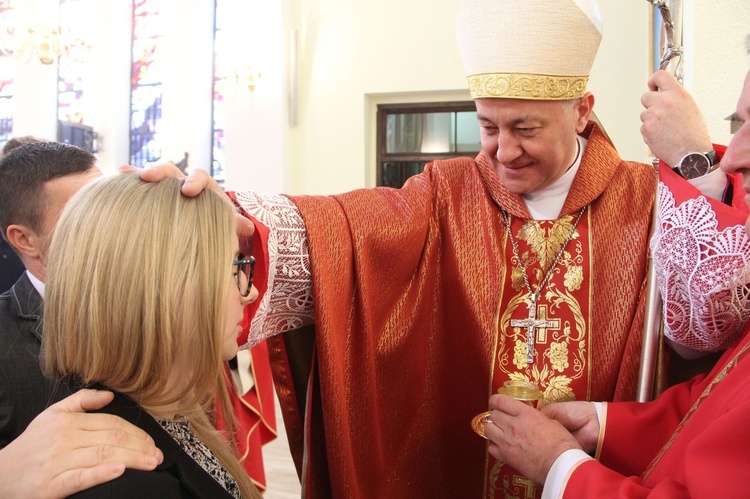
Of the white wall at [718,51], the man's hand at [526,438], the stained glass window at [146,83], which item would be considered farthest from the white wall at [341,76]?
the man's hand at [526,438]

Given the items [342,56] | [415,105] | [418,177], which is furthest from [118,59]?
[418,177]

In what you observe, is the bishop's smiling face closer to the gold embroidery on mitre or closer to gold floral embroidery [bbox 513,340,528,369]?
the gold embroidery on mitre

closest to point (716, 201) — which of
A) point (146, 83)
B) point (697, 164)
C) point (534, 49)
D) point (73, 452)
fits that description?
point (697, 164)

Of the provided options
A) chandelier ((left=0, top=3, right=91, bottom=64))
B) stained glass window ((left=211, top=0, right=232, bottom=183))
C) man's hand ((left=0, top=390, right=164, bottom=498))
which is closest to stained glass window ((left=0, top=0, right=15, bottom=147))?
chandelier ((left=0, top=3, right=91, bottom=64))

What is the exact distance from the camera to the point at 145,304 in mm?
1049

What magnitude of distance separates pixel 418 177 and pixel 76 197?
983 mm

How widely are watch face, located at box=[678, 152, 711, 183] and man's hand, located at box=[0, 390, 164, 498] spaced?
4.01 feet

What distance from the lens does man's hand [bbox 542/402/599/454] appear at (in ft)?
5.06

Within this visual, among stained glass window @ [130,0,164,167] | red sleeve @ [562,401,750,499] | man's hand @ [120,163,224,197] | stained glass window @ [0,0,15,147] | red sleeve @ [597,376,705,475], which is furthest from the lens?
stained glass window @ [0,0,15,147]

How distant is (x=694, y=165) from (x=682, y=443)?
0.64 m

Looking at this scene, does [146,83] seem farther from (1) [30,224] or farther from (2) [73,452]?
(2) [73,452]

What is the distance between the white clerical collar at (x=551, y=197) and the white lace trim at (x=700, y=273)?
15.4 inches

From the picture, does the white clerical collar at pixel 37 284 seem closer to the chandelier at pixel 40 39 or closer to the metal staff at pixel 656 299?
the metal staff at pixel 656 299

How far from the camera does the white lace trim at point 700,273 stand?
1336 millimetres
